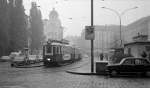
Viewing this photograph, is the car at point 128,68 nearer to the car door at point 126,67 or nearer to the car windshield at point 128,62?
the car door at point 126,67

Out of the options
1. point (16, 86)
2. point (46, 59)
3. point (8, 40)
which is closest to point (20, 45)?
point (8, 40)

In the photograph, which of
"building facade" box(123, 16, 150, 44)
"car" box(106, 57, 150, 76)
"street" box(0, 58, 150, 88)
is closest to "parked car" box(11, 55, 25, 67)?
"street" box(0, 58, 150, 88)

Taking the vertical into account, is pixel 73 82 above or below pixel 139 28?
below

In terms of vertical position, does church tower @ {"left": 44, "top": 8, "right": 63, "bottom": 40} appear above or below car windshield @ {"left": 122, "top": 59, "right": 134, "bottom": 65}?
above

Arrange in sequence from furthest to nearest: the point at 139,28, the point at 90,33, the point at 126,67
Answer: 1. the point at 139,28
2. the point at 90,33
3. the point at 126,67

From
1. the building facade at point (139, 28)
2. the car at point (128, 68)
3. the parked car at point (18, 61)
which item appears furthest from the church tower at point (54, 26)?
the car at point (128, 68)

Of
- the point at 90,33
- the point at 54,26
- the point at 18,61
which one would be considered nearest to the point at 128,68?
the point at 90,33

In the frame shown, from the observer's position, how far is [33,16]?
246ft

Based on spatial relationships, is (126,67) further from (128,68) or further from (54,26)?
(54,26)

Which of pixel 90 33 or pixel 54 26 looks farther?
pixel 54 26

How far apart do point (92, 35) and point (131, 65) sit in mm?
4818

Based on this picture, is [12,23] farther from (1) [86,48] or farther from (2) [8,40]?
(1) [86,48]

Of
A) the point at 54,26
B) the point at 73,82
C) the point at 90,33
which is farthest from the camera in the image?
the point at 54,26

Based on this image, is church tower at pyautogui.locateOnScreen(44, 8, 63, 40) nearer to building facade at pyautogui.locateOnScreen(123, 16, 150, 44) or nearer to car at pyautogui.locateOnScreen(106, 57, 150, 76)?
building facade at pyautogui.locateOnScreen(123, 16, 150, 44)
